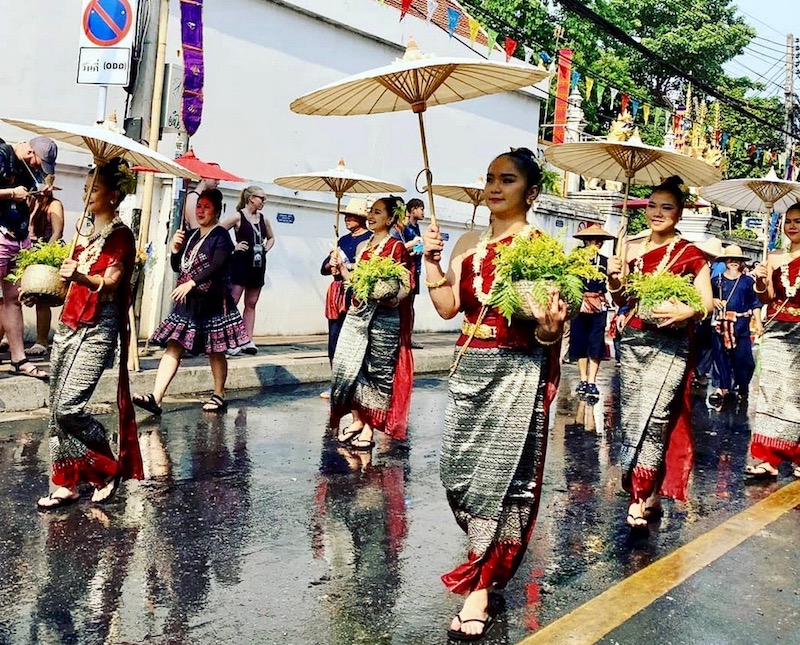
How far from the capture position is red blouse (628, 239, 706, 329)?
567cm

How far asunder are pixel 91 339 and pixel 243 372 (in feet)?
15.6

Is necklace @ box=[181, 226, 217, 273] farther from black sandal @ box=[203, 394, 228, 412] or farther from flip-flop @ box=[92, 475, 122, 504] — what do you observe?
flip-flop @ box=[92, 475, 122, 504]

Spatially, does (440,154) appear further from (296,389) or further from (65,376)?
(65,376)

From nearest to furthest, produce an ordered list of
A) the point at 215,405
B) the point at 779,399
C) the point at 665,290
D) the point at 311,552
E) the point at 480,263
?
the point at 480,263, the point at 311,552, the point at 665,290, the point at 779,399, the point at 215,405

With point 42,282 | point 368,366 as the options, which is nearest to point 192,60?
point 368,366

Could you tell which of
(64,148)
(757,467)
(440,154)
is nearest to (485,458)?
(757,467)

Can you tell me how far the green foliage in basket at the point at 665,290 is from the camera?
5.46 metres

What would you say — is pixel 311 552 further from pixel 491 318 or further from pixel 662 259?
pixel 662 259

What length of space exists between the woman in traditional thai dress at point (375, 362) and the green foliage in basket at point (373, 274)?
0.48ft

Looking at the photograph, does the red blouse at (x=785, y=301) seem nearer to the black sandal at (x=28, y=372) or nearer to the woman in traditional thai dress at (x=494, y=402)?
the woman in traditional thai dress at (x=494, y=402)

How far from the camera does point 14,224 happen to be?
8312 mm

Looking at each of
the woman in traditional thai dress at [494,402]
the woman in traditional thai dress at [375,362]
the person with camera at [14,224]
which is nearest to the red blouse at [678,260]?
the woman in traditional thai dress at [494,402]

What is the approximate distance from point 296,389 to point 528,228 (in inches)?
251

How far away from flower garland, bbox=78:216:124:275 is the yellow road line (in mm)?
3070
